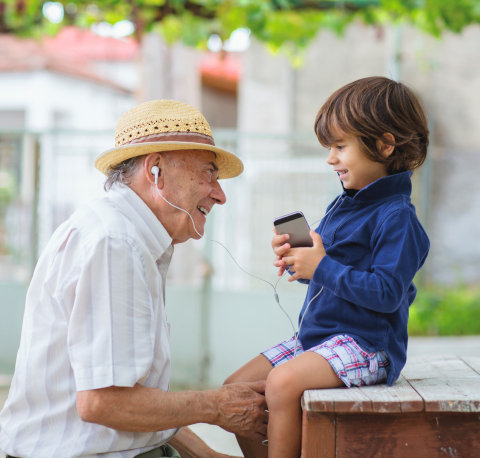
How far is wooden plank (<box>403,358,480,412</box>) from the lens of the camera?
1.79 meters

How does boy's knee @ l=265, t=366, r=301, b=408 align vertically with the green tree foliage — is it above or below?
below

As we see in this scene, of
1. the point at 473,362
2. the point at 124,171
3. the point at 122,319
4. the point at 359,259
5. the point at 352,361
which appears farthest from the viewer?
the point at 473,362

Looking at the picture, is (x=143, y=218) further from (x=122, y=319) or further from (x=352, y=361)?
(x=352, y=361)

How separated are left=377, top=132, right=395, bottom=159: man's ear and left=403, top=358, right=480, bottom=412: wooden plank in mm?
689

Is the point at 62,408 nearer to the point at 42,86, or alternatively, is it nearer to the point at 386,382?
the point at 386,382

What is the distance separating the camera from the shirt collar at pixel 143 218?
6.98 feet

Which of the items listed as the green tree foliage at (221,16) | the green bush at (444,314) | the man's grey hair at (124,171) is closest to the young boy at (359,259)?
the man's grey hair at (124,171)

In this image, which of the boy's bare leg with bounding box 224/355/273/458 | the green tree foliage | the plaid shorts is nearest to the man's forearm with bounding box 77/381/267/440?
the boy's bare leg with bounding box 224/355/273/458

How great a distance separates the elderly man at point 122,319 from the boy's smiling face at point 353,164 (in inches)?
15.1

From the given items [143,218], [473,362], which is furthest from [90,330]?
[473,362]

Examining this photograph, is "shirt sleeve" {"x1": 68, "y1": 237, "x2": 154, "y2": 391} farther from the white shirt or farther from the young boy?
the young boy

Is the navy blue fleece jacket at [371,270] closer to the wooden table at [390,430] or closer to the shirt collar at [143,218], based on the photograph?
the wooden table at [390,430]

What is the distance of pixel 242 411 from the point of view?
2.11m

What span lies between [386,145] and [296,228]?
38 cm
